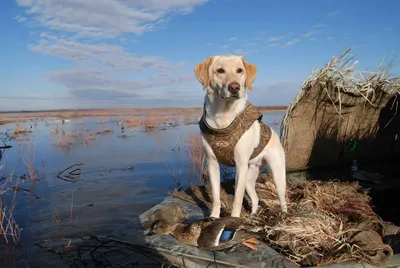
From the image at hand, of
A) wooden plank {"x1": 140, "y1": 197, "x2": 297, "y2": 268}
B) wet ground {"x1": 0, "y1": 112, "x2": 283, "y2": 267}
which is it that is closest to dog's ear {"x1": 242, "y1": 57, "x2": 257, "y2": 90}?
wooden plank {"x1": 140, "y1": 197, "x2": 297, "y2": 268}

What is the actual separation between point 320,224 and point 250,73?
223 cm

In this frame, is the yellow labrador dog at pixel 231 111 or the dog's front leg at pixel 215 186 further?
Result: the dog's front leg at pixel 215 186

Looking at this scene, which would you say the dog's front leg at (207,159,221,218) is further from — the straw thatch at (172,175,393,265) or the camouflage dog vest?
the straw thatch at (172,175,393,265)

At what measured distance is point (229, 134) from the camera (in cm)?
432

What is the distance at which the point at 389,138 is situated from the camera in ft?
34.8

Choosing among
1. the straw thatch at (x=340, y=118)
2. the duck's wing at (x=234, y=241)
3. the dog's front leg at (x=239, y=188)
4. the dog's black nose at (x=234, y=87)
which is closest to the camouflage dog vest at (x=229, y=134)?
the dog's front leg at (x=239, y=188)

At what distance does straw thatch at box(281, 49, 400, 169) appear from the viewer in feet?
25.9

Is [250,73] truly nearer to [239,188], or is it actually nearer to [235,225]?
[239,188]

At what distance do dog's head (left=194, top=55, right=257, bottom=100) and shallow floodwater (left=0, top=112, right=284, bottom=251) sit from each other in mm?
3055

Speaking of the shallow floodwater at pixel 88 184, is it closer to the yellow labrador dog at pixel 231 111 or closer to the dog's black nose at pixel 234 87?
the yellow labrador dog at pixel 231 111

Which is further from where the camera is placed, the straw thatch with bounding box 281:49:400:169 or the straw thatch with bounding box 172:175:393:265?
the straw thatch with bounding box 281:49:400:169

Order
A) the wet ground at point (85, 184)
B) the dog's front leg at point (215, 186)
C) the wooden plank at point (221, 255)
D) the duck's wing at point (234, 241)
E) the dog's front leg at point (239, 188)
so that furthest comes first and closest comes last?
the wet ground at point (85, 184) < the dog's front leg at point (215, 186) < the dog's front leg at point (239, 188) < the duck's wing at point (234, 241) < the wooden plank at point (221, 255)

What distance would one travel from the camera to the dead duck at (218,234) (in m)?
3.63

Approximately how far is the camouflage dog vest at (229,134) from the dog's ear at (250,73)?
321 mm
